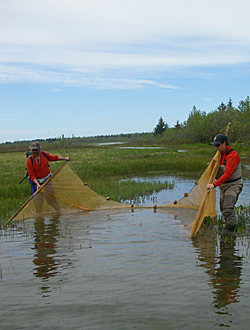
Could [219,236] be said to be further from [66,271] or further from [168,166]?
[168,166]

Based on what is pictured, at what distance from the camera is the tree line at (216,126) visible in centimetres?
3730

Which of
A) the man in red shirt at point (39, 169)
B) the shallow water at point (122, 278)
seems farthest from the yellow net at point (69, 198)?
the shallow water at point (122, 278)

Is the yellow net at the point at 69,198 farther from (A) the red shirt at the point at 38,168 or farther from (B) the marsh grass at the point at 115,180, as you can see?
(B) the marsh grass at the point at 115,180

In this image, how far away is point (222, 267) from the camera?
202 inches

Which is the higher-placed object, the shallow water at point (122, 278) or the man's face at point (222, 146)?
the man's face at point (222, 146)

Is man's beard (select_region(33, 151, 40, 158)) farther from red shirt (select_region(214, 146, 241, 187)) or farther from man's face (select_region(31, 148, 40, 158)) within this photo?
red shirt (select_region(214, 146, 241, 187))

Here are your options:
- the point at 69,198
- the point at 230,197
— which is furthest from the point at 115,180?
the point at 230,197

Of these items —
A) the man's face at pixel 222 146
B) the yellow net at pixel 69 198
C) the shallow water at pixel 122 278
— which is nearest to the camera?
the shallow water at pixel 122 278

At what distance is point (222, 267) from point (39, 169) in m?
4.59

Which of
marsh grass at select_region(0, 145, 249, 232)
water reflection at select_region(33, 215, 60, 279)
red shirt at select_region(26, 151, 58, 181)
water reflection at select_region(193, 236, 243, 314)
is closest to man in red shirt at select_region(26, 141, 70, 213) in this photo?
red shirt at select_region(26, 151, 58, 181)

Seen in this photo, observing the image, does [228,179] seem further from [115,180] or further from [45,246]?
[115,180]

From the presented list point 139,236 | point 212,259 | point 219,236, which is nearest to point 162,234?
point 139,236

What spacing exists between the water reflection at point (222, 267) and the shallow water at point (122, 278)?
0.01 meters

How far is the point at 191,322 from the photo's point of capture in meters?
3.62
